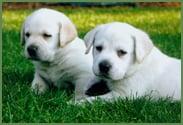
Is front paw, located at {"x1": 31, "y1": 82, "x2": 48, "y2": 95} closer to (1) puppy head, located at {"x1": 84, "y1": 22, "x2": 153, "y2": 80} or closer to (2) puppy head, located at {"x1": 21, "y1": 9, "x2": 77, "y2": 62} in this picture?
(2) puppy head, located at {"x1": 21, "y1": 9, "x2": 77, "y2": 62}

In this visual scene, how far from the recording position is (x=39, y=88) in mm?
6512

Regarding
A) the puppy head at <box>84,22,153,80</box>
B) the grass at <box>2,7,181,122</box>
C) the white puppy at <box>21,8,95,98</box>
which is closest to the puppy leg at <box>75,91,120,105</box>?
the grass at <box>2,7,181,122</box>

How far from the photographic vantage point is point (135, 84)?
Answer: 610 centimetres

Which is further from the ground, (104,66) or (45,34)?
(45,34)

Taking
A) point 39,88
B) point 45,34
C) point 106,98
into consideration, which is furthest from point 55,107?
point 45,34

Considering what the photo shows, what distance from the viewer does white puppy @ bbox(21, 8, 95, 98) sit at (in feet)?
20.9

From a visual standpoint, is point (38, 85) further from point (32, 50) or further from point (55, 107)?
point (55, 107)

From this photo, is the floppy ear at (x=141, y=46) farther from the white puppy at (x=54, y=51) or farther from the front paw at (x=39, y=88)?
the front paw at (x=39, y=88)

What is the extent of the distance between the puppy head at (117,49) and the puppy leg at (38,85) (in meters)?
0.76

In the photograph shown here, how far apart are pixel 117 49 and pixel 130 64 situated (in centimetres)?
28

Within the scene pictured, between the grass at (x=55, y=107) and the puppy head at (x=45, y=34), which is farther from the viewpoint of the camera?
the puppy head at (x=45, y=34)

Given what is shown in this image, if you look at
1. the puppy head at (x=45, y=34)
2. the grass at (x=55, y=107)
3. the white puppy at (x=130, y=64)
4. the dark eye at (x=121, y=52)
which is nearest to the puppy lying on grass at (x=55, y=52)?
the puppy head at (x=45, y=34)

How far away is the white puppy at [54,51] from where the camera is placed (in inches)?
251

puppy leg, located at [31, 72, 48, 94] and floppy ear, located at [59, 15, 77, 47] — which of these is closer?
puppy leg, located at [31, 72, 48, 94]
